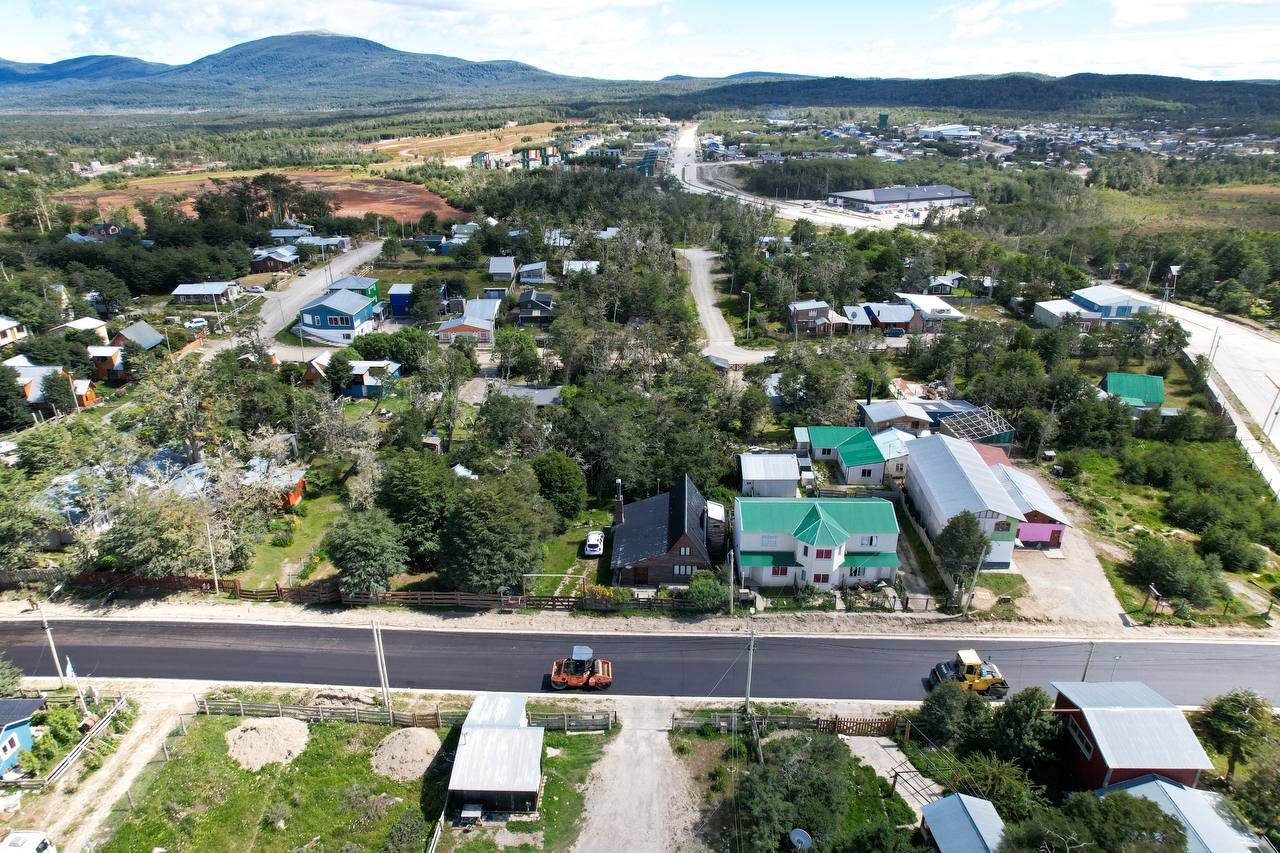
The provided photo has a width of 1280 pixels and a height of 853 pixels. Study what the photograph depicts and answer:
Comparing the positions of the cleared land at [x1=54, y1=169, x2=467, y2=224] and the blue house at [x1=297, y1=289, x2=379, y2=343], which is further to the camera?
the cleared land at [x1=54, y1=169, x2=467, y2=224]

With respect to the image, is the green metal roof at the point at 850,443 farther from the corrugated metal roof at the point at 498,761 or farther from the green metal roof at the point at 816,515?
the corrugated metal roof at the point at 498,761

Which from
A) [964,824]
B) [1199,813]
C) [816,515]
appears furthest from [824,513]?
[1199,813]

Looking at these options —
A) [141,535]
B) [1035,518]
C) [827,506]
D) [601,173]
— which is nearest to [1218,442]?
[1035,518]

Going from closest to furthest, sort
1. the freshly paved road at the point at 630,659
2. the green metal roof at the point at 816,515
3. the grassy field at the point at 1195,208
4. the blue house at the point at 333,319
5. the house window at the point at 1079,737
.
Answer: the house window at the point at 1079,737
the freshly paved road at the point at 630,659
the green metal roof at the point at 816,515
the blue house at the point at 333,319
the grassy field at the point at 1195,208

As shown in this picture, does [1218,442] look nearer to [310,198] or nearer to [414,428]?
[414,428]

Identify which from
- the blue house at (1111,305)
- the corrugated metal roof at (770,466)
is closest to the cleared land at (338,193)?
the blue house at (1111,305)

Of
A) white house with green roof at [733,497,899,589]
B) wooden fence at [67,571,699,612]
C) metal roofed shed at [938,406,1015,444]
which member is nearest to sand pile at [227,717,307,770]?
wooden fence at [67,571,699,612]

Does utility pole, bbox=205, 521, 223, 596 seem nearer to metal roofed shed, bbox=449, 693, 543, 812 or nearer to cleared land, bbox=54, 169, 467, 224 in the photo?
metal roofed shed, bbox=449, 693, 543, 812

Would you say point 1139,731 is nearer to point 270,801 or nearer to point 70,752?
point 270,801
